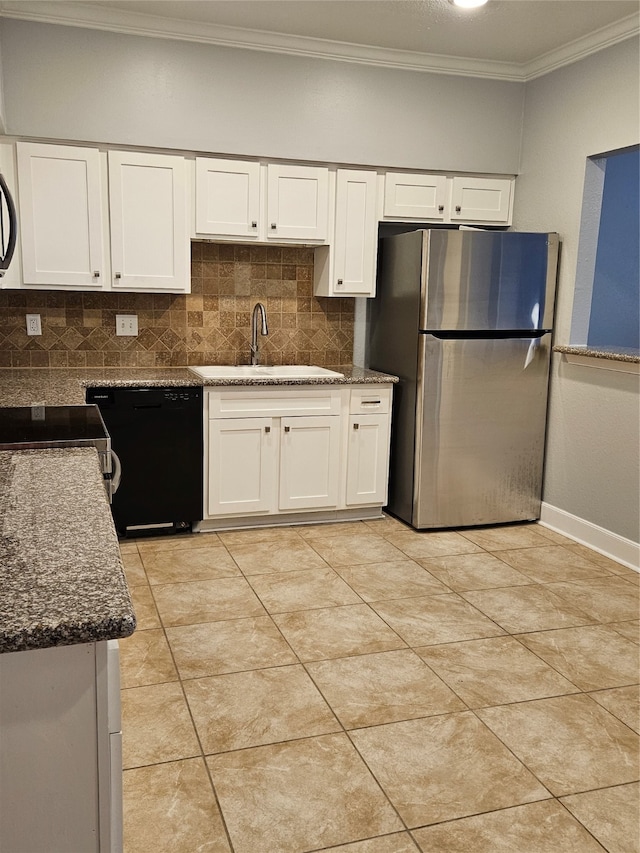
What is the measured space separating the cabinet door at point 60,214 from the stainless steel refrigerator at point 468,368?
1592mm

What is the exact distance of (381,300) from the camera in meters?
4.31

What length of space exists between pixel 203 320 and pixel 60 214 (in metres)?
0.95

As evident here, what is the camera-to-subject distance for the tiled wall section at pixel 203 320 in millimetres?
3916

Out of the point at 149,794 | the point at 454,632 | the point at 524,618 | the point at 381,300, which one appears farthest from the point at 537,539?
the point at 149,794

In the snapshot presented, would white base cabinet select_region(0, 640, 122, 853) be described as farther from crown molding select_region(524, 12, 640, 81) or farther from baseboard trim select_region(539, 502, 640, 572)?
crown molding select_region(524, 12, 640, 81)

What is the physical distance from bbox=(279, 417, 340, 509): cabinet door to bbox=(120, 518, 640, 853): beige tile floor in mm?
352

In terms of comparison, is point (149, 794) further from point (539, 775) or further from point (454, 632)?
point (454, 632)

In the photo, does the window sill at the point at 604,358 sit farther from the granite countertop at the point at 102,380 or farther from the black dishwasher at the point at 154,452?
the black dishwasher at the point at 154,452

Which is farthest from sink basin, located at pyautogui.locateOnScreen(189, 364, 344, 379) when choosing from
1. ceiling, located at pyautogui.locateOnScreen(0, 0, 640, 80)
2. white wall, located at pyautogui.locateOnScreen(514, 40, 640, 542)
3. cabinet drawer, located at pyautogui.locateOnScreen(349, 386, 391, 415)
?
ceiling, located at pyautogui.locateOnScreen(0, 0, 640, 80)

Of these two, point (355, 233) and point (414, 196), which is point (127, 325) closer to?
point (355, 233)

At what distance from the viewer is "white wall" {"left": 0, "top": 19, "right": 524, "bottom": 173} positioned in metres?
3.49

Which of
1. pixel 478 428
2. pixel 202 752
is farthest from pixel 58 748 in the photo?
pixel 478 428

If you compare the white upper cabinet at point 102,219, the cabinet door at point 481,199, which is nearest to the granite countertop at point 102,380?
the white upper cabinet at point 102,219

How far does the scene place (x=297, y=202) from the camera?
3.95m
